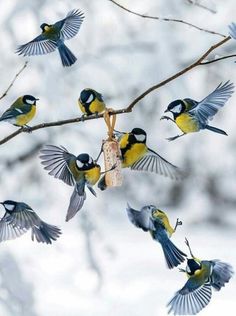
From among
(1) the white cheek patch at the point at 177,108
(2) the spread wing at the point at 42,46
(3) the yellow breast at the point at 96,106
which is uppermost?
(2) the spread wing at the point at 42,46

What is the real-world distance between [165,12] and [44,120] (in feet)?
1.45

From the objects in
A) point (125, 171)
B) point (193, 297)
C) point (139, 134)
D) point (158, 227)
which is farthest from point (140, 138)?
point (125, 171)

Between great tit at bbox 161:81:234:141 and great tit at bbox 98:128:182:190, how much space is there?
4cm

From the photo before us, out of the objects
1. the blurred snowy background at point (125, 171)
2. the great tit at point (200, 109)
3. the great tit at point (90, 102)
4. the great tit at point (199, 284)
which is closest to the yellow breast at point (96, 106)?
the great tit at point (90, 102)

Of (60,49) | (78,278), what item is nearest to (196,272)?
(60,49)

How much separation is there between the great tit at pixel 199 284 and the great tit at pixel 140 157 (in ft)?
0.38

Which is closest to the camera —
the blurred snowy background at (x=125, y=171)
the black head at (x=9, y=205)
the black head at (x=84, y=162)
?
the black head at (x=84, y=162)

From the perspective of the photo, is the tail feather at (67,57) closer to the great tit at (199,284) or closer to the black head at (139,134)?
the black head at (139,134)

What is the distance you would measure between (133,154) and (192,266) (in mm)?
165

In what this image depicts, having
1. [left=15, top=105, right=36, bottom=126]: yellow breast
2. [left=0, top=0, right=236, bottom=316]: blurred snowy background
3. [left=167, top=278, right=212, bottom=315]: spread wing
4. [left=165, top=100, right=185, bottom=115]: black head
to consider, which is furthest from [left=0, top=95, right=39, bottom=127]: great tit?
[left=0, top=0, right=236, bottom=316]: blurred snowy background

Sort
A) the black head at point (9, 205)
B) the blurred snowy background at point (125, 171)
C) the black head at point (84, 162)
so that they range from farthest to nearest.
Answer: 1. the blurred snowy background at point (125, 171)
2. the black head at point (9, 205)
3. the black head at point (84, 162)

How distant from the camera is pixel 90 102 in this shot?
1068 millimetres

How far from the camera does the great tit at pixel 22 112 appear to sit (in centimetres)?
112

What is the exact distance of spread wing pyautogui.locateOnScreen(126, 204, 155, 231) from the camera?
39.5 inches
